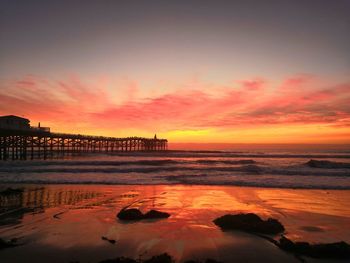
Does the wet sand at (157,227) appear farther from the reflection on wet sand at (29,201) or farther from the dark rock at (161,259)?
the dark rock at (161,259)

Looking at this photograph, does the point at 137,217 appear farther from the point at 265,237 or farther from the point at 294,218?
the point at 294,218

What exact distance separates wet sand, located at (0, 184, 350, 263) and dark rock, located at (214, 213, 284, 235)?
28cm

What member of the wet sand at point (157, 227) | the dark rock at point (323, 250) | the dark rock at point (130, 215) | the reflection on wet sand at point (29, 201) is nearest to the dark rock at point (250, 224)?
the wet sand at point (157, 227)

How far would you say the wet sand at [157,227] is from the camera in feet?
20.9

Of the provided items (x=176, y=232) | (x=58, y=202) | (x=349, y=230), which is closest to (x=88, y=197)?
(x=58, y=202)

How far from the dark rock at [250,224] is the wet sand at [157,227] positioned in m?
0.28

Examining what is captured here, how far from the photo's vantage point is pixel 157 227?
8.37m

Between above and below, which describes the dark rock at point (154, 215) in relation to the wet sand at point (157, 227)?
above

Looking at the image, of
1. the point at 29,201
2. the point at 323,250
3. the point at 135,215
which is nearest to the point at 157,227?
the point at 135,215

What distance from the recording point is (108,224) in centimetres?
869

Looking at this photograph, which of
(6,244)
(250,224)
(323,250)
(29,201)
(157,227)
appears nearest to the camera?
(323,250)

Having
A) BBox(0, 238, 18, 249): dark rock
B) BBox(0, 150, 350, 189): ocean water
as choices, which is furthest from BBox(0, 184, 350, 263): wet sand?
BBox(0, 150, 350, 189): ocean water

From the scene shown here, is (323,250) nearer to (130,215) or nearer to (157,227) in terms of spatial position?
(157,227)

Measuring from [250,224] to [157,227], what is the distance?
2450 millimetres
